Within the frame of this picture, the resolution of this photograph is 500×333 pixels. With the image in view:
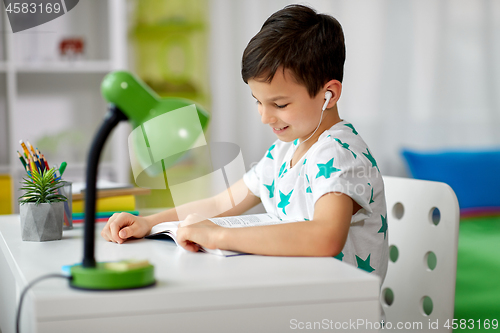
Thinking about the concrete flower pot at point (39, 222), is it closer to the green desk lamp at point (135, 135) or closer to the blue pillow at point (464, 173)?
the green desk lamp at point (135, 135)

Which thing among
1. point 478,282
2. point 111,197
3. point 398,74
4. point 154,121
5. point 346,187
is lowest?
point 478,282

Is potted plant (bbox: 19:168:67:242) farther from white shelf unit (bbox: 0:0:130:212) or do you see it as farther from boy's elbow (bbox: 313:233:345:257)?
white shelf unit (bbox: 0:0:130:212)

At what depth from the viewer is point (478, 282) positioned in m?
1.31

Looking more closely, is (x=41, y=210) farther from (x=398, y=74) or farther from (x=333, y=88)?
(x=398, y=74)

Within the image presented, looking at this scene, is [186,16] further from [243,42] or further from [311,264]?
[311,264]

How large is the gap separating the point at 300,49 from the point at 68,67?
1.68 m

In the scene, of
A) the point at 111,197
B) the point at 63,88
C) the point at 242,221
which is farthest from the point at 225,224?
the point at 63,88

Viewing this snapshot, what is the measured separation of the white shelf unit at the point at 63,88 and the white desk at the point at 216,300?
173 cm

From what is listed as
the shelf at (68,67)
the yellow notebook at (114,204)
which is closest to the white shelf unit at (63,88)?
the shelf at (68,67)

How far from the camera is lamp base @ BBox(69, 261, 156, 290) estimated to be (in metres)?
0.51

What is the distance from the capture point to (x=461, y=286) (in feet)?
4.25

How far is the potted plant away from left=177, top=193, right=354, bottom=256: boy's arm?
0.26 m

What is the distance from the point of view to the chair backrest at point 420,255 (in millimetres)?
914

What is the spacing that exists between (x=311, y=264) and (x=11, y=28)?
211 cm
